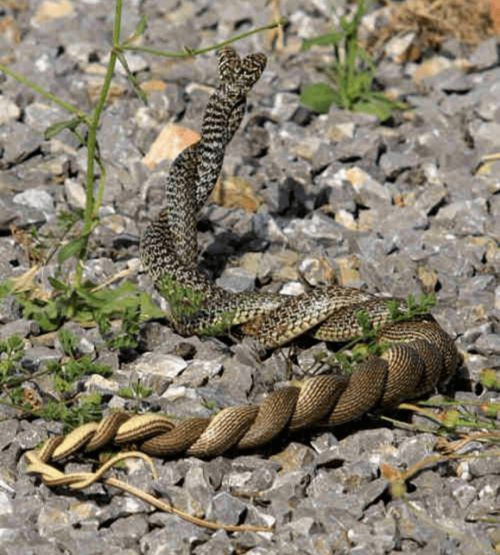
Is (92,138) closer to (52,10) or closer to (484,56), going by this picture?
(52,10)

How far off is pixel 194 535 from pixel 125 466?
0.53 metres

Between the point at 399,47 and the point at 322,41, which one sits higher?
the point at 322,41

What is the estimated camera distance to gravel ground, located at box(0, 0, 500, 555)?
5223mm

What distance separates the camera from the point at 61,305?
21.1 feet

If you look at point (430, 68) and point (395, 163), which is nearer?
point (395, 163)

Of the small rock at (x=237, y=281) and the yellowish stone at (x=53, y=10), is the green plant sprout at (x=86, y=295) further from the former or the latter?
the yellowish stone at (x=53, y=10)

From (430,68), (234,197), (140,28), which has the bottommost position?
(234,197)

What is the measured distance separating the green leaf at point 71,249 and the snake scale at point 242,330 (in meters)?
0.48

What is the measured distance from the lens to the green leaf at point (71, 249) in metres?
6.21

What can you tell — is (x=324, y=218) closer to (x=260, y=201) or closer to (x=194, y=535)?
(x=260, y=201)

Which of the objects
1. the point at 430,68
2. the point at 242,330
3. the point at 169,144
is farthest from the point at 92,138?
the point at 430,68

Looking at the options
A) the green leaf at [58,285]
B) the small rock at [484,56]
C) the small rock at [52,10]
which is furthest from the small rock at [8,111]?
the small rock at [484,56]

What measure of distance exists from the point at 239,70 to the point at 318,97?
206cm

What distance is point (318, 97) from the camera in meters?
8.96
